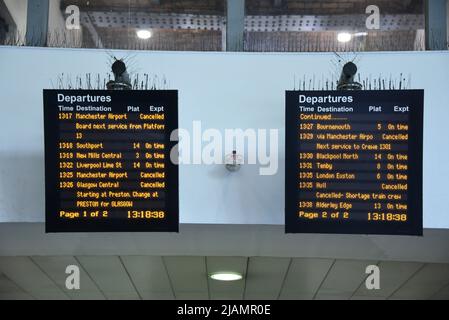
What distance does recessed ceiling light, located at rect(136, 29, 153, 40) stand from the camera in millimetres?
4830

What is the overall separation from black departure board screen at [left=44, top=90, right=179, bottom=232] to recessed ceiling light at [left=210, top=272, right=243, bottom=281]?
9.60 feet

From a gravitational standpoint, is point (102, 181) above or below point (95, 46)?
below

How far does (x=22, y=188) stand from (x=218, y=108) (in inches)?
55.4

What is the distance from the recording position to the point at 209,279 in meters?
7.10

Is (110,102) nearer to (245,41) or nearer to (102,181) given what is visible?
(102,181)

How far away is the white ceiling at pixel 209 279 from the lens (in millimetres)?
6230

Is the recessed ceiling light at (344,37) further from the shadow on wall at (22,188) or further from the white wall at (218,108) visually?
the shadow on wall at (22,188)

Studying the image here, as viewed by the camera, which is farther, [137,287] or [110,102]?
[137,287]

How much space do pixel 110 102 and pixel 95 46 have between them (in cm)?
80

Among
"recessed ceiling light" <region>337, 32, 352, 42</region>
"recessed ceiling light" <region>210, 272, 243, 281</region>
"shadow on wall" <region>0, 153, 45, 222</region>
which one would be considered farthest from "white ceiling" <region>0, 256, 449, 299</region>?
"recessed ceiling light" <region>337, 32, 352, 42</region>
